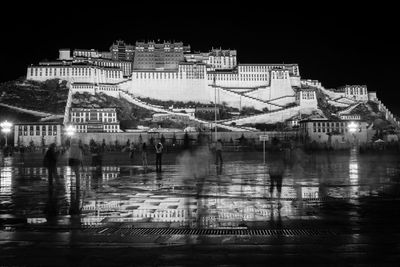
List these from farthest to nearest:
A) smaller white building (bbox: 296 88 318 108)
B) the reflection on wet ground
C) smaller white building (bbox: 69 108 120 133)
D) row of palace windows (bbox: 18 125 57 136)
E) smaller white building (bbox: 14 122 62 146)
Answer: smaller white building (bbox: 296 88 318 108) → smaller white building (bbox: 69 108 120 133) → row of palace windows (bbox: 18 125 57 136) → smaller white building (bbox: 14 122 62 146) → the reflection on wet ground

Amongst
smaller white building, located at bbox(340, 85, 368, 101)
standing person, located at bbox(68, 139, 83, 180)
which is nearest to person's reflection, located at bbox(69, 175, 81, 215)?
standing person, located at bbox(68, 139, 83, 180)

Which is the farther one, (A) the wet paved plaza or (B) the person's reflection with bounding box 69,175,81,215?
(B) the person's reflection with bounding box 69,175,81,215

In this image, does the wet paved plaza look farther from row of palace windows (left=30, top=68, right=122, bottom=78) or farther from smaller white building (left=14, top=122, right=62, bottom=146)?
row of palace windows (left=30, top=68, right=122, bottom=78)

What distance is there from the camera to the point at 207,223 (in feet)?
28.0

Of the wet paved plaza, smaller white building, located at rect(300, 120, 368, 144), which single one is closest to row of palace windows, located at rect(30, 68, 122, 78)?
smaller white building, located at rect(300, 120, 368, 144)

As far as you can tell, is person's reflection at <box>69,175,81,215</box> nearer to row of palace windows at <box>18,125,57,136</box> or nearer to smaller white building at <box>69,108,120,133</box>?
row of palace windows at <box>18,125,57,136</box>

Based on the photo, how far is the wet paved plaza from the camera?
6238 millimetres

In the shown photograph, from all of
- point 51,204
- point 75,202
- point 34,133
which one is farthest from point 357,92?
point 51,204

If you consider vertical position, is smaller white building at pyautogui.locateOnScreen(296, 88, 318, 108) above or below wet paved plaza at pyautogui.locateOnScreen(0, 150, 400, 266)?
above

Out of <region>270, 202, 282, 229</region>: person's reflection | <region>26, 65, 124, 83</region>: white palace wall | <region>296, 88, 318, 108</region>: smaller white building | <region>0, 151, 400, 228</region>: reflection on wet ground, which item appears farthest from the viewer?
<region>296, 88, 318, 108</region>: smaller white building

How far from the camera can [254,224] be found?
8367 millimetres

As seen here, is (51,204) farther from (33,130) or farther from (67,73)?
(67,73)

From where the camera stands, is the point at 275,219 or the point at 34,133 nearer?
the point at 275,219

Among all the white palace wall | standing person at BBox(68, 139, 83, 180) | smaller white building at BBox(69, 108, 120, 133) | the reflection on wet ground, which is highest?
the white palace wall
